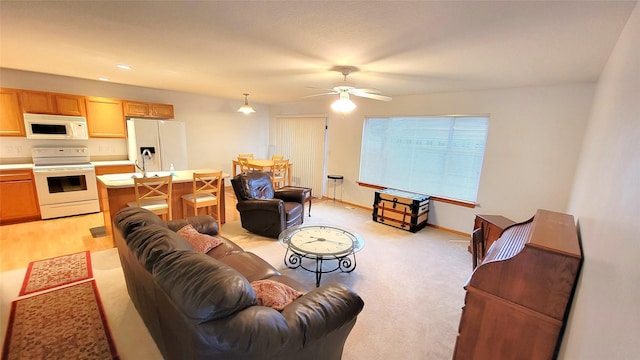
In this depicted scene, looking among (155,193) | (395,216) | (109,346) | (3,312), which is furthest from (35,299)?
(395,216)

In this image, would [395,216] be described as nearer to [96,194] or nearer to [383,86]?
[383,86]

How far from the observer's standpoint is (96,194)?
4.42 meters

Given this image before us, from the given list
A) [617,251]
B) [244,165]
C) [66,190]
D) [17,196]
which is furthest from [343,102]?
[17,196]

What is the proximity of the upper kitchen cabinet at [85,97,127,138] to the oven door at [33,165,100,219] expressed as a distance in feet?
2.36

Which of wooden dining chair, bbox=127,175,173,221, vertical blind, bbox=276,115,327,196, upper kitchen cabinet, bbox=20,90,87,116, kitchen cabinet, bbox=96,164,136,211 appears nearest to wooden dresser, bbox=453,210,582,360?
wooden dining chair, bbox=127,175,173,221

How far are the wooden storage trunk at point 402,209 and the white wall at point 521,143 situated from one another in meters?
0.34

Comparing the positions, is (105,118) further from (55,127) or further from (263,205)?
(263,205)

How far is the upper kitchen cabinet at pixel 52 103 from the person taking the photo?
3938 mm

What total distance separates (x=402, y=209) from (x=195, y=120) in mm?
5004

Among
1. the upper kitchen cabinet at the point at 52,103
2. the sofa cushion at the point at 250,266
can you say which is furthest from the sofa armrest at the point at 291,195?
the upper kitchen cabinet at the point at 52,103

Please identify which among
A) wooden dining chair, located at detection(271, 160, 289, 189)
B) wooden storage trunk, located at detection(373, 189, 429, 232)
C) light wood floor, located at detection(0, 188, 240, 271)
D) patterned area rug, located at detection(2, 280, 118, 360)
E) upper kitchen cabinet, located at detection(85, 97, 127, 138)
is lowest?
patterned area rug, located at detection(2, 280, 118, 360)

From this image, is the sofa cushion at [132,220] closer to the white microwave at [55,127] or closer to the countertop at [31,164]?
the countertop at [31,164]

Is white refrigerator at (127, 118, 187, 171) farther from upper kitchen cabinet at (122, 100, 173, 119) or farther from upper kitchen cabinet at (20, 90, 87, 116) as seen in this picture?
upper kitchen cabinet at (20, 90, 87, 116)

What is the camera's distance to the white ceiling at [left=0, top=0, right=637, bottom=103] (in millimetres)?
1534
